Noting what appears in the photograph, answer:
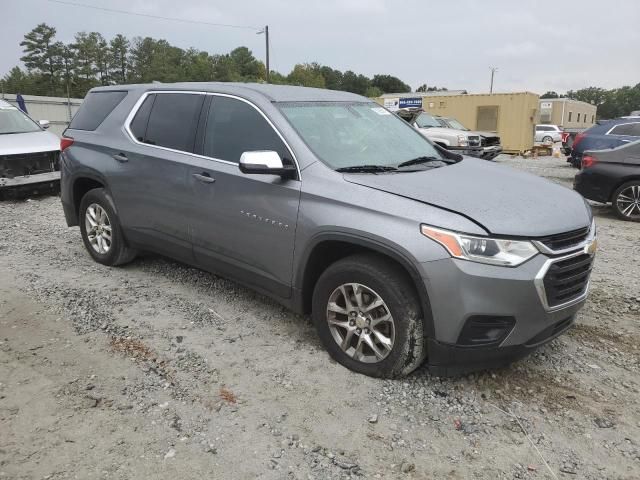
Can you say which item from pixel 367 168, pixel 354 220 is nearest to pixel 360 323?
pixel 354 220

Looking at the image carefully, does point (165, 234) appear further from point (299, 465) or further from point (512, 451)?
point (512, 451)

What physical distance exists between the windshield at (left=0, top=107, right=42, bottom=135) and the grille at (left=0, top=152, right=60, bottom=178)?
1.07 meters

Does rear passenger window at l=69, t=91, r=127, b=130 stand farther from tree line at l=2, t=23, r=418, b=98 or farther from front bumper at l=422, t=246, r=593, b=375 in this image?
tree line at l=2, t=23, r=418, b=98

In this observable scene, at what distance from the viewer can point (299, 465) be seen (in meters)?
2.54

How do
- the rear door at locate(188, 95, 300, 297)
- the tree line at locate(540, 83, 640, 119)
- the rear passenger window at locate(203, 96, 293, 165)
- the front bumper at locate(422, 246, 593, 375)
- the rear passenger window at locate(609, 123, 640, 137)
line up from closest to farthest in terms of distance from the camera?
the front bumper at locate(422, 246, 593, 375) → the rear door at locate(188, 95, 300, 297) → the rear passenger window at locate(203, 96, 293, 165) → the rear passenger window at locate(609, 123, 640, 137) → the tree line at locate(540, 83, 640, 119)

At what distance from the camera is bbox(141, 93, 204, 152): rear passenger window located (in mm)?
4246

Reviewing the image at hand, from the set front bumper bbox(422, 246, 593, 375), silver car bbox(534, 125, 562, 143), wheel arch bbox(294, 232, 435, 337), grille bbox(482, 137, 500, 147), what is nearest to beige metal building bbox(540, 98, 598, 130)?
silver car bbox(534, 125, 562, 143)

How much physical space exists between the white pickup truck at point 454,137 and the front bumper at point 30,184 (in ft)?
29.7

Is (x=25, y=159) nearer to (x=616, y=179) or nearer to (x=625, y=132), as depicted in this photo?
(x=616, y=179)

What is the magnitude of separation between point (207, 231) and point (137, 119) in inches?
59.2

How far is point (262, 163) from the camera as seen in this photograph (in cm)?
334

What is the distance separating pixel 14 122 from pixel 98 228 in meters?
6.38

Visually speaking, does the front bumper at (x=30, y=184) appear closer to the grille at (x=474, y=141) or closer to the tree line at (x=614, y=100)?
the grille at (x=474, y=141)

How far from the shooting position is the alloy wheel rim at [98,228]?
17.0ft
